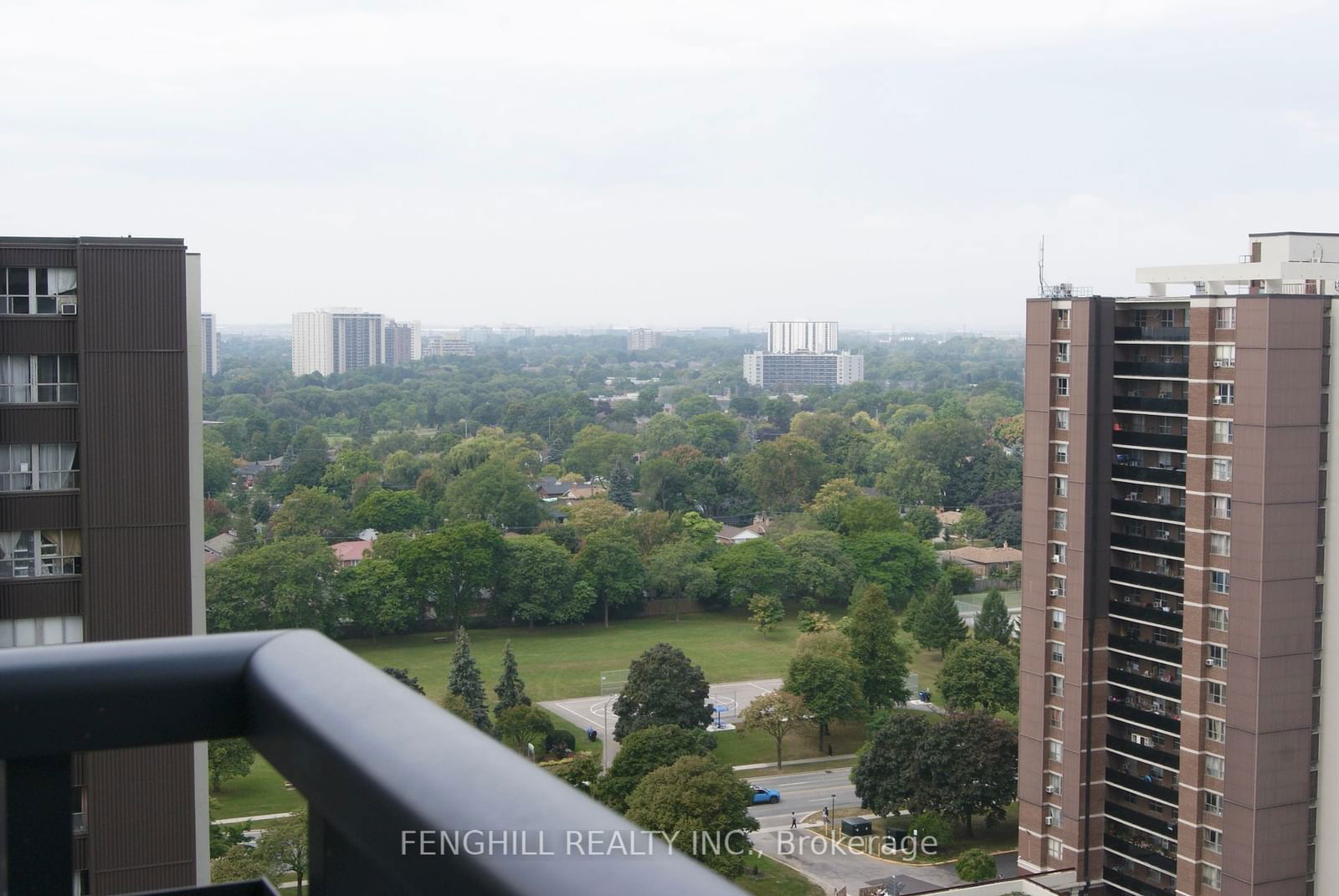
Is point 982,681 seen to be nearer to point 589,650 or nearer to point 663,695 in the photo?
point 663,695

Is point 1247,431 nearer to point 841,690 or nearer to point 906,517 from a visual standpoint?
point 841,690

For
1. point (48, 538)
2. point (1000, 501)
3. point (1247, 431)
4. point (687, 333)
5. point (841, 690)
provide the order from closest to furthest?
1. point (48, 538)
2. point (1247, 431)
3. point (841, 690)
4. point (1000, 501)
5. point (687, 333)

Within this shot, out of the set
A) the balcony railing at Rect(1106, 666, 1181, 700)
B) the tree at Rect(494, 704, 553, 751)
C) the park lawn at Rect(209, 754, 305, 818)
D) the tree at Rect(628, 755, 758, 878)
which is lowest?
the park lawn at Rect(209, 754, 305, 818)

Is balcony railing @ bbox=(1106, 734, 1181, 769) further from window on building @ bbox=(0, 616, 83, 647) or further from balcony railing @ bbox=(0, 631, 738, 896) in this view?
balcony railing @ bbox=(0, 631, 738, 896)

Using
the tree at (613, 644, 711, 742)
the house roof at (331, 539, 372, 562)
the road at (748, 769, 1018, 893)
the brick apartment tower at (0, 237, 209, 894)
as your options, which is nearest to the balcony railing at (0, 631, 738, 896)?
the brick apartment tower at (0, 237, 209, 894)

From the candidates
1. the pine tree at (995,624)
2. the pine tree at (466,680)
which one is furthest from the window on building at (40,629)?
the pine tree at (995,624)

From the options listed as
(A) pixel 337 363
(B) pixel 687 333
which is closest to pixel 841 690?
(A) pixel 337 363
